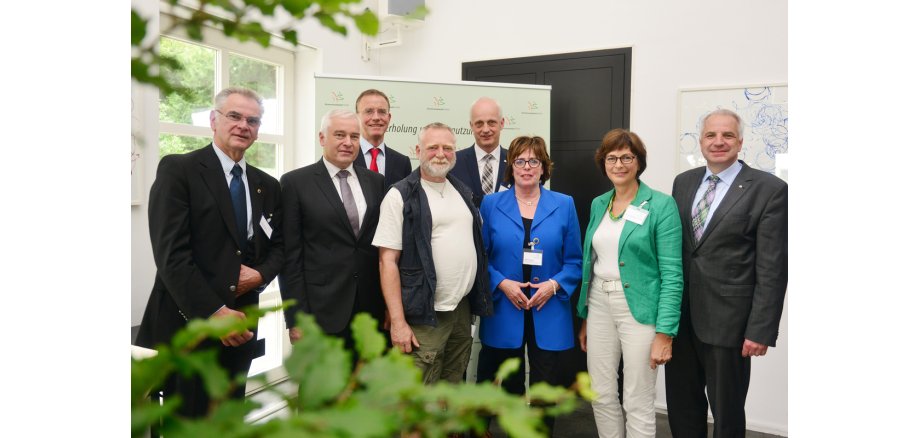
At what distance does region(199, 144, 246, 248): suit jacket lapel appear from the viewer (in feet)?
6.05

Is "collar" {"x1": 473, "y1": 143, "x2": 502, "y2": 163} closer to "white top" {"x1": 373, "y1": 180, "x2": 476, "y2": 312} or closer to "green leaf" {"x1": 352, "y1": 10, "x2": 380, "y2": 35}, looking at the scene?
"white top" {"x1": 373, "y1": 180, "x2": 476, "y2": 312}

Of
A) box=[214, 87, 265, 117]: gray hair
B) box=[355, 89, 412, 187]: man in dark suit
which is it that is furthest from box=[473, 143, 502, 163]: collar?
box=[214, 87, 265, 117]: gray hair

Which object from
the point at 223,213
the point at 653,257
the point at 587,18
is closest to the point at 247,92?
the point at 223,213

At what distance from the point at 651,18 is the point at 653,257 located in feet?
7.16

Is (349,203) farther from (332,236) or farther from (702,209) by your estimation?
(702,209)

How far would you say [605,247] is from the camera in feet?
7.84

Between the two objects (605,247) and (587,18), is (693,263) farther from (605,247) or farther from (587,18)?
(587,18)

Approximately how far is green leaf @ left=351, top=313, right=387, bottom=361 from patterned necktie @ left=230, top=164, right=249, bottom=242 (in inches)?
64.3

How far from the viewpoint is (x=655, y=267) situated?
7.64 feet

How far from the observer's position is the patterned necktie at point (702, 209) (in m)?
2.29

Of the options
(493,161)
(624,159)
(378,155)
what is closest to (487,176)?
(493,161)

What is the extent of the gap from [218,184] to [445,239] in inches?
33.5

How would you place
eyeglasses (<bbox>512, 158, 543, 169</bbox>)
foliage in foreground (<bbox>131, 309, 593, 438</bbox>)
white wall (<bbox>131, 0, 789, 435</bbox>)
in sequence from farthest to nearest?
1. white wall (<bbox>131, 0, 789, 435</bbox>)
2. eyeglasses (<bbox>512, 158, 543, 169</bbox>)
3. foliage in foreground (<bbox>131, 309, 593, 438</bbox>)
